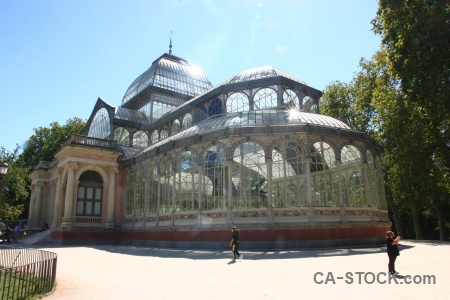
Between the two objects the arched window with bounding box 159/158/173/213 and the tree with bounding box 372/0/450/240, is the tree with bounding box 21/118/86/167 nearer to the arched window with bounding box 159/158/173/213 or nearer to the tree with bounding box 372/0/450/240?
the arched window with bounding box 159/158/173/213

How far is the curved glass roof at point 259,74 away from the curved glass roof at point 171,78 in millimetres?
13698

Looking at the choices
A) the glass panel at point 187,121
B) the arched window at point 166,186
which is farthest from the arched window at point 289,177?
the glass panel at point 187,121

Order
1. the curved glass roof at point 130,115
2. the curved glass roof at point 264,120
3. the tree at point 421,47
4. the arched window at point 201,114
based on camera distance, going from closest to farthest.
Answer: the tree at point 421,47 < the curved glass roof at point 264,120 < the arched window at point 201,114 < the curved glass roof at point 130,115

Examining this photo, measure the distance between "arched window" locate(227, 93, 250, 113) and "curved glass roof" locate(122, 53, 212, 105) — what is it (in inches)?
544

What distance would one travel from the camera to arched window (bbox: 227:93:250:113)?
27.6 metres

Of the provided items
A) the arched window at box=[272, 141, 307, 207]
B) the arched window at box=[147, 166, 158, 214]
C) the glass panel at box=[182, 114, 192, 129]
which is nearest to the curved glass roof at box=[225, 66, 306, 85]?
the glass panel at box=[182, 114, 192, 129]

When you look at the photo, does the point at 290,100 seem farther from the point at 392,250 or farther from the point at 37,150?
the point at 37,150

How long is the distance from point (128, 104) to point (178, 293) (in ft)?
117

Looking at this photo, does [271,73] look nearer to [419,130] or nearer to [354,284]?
[419,130]

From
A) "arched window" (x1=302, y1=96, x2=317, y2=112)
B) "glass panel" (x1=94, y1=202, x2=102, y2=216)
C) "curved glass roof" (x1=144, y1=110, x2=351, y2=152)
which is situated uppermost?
"arched window" (x1=302, y1=96, x2=317, y2=112)

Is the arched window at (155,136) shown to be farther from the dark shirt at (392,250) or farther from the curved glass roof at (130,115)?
the dark shirt at (392,250)

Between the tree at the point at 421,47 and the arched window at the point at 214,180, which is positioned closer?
the tree at the point at 421,47

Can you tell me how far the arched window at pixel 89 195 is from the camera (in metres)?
30.5

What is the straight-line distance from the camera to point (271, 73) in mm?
27422
